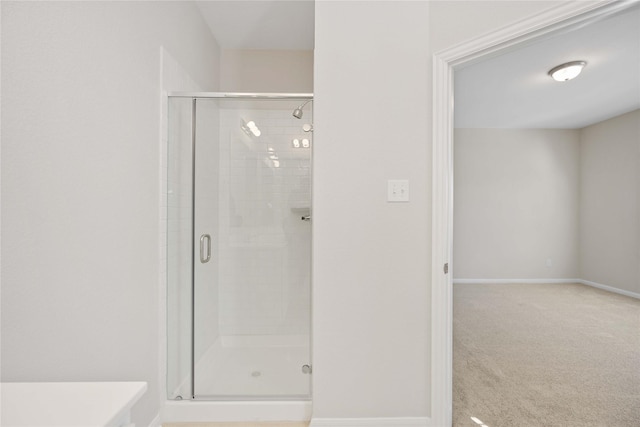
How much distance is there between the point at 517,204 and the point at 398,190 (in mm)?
4897

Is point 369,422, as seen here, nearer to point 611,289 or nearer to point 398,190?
point 398,190

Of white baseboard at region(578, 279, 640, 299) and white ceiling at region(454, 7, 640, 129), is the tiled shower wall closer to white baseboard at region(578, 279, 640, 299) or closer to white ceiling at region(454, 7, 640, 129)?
white ceiling at region(454, 7, 640, 129)

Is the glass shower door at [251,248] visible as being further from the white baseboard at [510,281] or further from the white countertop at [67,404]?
the white baseboard at [510,281]

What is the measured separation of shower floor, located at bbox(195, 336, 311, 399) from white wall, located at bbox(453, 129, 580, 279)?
14.0 feet

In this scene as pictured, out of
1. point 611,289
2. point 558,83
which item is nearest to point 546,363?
point 558,83

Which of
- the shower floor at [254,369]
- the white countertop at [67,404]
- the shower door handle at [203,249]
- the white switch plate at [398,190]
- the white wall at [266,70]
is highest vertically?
the white wall at [266,70]

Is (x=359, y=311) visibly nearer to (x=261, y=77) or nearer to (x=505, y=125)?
(x=261, y=77)

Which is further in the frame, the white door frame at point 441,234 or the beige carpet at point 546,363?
the beige carpet at point 546,363

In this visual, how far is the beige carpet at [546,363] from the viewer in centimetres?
179

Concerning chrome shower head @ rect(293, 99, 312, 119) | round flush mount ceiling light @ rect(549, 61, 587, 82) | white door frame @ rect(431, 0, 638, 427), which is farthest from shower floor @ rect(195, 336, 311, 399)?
round flush mount ceiling light @ rect(549, 61, 587, 82)

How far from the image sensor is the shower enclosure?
1.86 metres

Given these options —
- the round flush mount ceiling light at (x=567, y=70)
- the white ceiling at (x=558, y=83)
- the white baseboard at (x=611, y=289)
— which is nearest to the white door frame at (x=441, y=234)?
the white ceiling at (x=558, y=83)

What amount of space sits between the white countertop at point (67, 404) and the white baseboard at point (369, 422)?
1.29 m

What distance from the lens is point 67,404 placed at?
1.90ft
